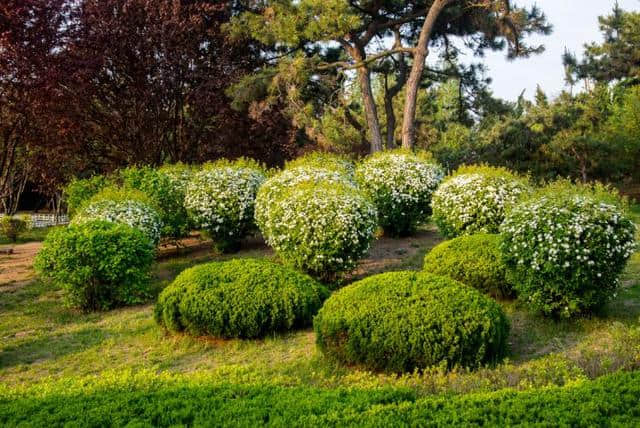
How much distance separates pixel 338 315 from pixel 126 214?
552 cm

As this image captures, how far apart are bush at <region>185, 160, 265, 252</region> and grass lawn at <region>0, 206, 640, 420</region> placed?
2.70m

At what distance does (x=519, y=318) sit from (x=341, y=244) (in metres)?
2.45

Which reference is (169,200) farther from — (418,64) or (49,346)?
(418,64)

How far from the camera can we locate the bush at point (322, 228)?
7.90 metres

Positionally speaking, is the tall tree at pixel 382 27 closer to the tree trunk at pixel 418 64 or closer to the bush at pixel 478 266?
the tree trunk at pixel 418 64

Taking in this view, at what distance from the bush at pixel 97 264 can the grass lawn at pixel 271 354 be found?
0.24 metres

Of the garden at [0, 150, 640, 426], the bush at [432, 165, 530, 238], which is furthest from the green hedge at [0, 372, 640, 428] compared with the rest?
the bush at [432, 165, 530, 238]

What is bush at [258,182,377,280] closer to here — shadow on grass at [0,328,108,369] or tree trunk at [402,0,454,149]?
shadow on grass at [0,328,108,369]

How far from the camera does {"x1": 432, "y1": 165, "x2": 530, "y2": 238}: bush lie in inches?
350

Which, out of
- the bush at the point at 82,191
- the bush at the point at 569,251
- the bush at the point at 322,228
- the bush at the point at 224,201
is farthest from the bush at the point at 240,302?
the bush at the point at 82,191

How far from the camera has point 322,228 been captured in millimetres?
7895

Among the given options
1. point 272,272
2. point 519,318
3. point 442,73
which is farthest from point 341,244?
point 442,73

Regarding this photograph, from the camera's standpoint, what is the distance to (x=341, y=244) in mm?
7906

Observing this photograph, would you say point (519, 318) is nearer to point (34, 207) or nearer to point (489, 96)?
point (489, 96)
